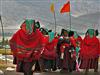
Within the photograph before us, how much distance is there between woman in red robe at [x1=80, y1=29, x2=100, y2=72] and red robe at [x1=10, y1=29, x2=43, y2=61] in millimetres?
3327

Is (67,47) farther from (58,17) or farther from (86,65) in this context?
(58,17)

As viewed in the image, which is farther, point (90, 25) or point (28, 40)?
point (90, 25)

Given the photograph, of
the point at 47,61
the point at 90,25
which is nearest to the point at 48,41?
the point at 47,61

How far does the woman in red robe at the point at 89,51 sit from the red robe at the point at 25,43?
10.9ft

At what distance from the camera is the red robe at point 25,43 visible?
13854 millimetres

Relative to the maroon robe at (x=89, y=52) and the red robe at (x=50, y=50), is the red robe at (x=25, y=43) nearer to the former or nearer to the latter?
the maroon robe at (x=89, y=52)

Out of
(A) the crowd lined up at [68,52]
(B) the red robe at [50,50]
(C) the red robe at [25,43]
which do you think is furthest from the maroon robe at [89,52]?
(C) the red robe at [25,43]

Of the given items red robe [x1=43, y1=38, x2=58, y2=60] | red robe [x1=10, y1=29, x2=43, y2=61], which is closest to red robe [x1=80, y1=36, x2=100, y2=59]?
red robe [x1=43, y1=38, x2=58, y2=60]

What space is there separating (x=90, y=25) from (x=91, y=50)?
235 ft

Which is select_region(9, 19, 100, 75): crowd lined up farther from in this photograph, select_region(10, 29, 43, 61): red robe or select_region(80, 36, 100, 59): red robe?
select_region(10, 29, 43, 61): red robe

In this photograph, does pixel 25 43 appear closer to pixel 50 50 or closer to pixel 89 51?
pixel 89 51

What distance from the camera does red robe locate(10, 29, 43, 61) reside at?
13.9m

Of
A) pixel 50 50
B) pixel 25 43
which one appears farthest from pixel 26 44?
pixel 50 50

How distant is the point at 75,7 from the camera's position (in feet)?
317
